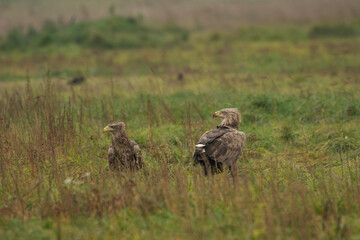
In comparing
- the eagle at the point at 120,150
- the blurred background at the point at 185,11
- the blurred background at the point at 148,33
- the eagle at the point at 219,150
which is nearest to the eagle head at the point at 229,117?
the eagle at the point at 219,150

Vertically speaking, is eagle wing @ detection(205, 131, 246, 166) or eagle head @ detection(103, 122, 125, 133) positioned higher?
eagle head @ detection(103, 122, 125, 133)

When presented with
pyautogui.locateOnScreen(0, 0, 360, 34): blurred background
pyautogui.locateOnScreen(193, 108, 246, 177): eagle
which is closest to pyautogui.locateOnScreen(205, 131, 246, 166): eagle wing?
pyautogui.locateOnScreen(193, 108, 246, 177): eagle

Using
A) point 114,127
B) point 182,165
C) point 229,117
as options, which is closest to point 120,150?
point 114,127

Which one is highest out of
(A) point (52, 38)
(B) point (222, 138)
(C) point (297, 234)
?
(A) point (52, 38)

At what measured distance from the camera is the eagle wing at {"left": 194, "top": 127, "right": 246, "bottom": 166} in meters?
6.39

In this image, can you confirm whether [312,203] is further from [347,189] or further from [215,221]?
[215,221]

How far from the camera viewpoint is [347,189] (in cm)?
502

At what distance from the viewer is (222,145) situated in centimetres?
646

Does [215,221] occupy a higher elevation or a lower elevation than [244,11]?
lower

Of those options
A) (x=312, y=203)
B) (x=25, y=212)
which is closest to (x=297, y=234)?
(x=312, y=203)

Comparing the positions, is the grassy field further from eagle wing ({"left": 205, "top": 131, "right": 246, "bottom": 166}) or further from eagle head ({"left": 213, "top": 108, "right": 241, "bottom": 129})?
eagle head ({"left": 213, "top": 108, "right": 241, "bottom": 129})

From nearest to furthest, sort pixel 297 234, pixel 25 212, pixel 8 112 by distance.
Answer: pixel 297 234
pixel 25 212
pixel 8 112

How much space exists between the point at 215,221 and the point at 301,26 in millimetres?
28625

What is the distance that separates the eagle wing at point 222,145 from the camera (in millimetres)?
6387
